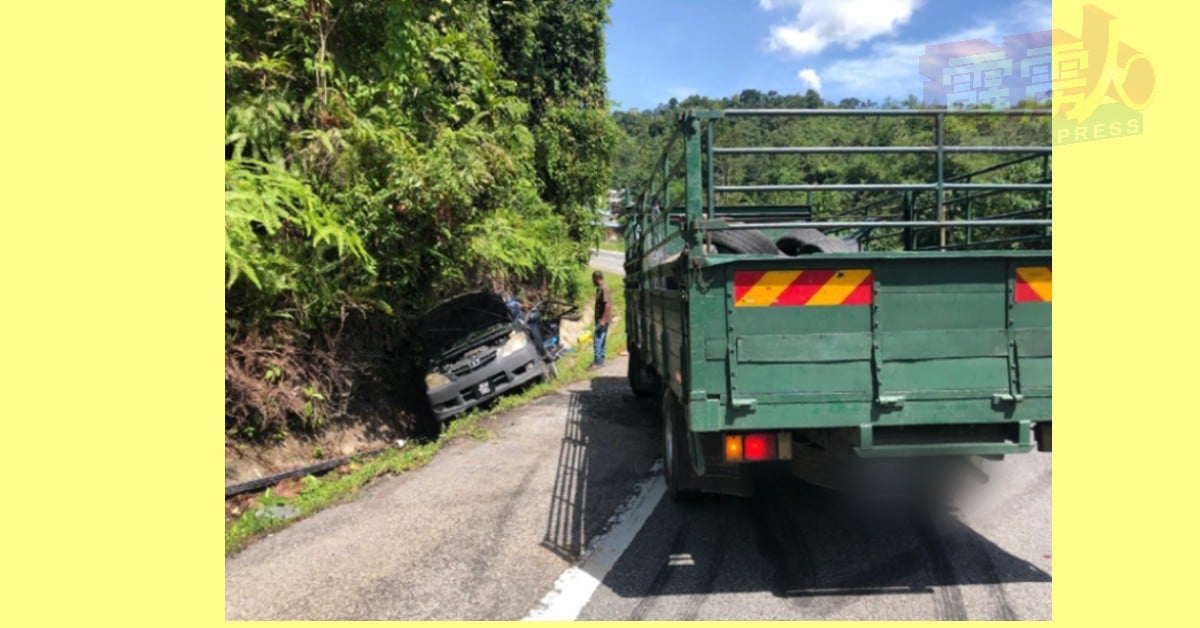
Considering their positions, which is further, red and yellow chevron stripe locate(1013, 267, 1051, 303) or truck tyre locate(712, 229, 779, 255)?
truck tyre locate(712, 229, 779, 255)

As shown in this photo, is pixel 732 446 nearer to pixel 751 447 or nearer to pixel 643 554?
pixel 751 447

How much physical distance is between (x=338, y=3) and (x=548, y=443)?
558 cm

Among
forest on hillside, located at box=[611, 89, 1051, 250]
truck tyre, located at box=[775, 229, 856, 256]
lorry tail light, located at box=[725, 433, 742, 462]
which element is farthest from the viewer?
truck tyre, located at box=[775, 229, 856, 256]

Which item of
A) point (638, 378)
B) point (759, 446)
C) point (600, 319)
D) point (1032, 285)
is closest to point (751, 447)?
point (759, 446)

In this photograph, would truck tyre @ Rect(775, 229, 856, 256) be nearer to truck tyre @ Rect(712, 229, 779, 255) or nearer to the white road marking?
truck tyre @ Rect(712, 229, 779, 255)

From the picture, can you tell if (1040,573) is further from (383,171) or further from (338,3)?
(338,3)

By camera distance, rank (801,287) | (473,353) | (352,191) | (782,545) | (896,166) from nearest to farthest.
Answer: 1. (801,287)
2. (782,545)
3. (352,191)
4. (473,353)
5. (896,166)

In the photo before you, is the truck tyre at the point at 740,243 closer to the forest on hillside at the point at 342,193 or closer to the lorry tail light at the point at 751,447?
the lorry tail light at the point at 751,447

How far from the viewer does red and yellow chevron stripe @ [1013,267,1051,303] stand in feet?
11.9

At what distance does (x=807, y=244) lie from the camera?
5203 millimetres

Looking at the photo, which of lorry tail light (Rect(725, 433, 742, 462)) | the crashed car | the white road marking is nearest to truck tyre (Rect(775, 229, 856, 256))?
lorry tail light (Rect(725, 433, 742, 462))

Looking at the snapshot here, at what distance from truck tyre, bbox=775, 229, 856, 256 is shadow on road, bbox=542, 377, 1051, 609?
188 centimetres

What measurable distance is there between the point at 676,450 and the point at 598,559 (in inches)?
37.3

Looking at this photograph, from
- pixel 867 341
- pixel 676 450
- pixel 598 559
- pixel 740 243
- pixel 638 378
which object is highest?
pixel 740 243
